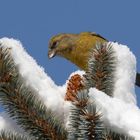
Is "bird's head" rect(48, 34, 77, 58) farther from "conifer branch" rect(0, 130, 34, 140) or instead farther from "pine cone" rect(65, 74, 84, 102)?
"conifer branch" rect(0, 130, 34, 140)

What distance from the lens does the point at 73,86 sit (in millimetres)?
2781

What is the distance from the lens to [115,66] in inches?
110

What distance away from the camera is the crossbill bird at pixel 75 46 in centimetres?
674

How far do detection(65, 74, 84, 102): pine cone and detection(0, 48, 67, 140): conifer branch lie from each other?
0.23m

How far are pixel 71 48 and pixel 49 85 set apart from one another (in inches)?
219

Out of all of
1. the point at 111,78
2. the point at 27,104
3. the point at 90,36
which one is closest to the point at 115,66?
the point at 111,78

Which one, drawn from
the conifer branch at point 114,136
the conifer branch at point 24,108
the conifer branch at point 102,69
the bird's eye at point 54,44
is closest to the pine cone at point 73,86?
the conifer branch at point 102,69

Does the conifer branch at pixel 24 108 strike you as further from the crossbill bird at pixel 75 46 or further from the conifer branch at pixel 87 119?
the crossbill bird at pixel 75 46

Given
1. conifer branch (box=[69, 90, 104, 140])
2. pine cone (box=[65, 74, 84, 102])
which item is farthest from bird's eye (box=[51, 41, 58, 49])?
conifer branch (box=[69, 90, 104, 140])

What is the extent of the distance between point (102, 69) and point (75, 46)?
5.14 m

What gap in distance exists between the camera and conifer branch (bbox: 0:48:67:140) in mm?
2428

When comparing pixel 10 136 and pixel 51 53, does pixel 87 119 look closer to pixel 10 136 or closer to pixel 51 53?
pixel 10 136

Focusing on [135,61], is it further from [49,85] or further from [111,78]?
[49,85]

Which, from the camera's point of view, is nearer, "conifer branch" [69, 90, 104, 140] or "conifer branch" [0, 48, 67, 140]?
"conifer branch" [69, 90, 104, 140]
